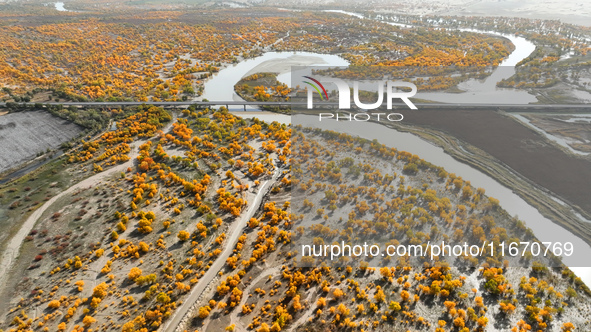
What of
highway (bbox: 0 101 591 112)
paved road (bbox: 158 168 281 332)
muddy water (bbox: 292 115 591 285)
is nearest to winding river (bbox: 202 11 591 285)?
muddy water (bbox: 292 115 591 285)

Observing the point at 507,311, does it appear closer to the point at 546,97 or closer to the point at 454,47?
Result: the point at 546,97

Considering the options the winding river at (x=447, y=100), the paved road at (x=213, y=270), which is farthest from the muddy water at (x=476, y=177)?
the paved road at (x=213, y=270)

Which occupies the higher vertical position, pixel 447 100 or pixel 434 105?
pixel 447 100

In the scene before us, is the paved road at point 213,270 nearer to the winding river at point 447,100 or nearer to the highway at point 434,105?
the winding river at point 447,100

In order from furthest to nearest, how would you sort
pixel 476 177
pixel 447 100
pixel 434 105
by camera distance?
pixel 447 100 < pixel 434 105 < pixel 476 177

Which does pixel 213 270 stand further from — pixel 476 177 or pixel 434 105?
pixel 434 105

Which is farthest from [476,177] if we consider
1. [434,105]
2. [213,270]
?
[213,270]

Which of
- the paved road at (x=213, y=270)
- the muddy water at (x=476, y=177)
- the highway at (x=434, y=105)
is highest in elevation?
the highway at (x=434, y=105)
